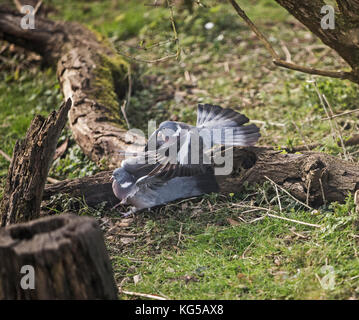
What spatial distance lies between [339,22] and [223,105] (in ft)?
5.87

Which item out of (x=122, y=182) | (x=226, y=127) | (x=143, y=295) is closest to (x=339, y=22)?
(x=226, y=127)

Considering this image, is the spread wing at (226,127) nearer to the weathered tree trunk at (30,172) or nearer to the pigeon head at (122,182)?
the pigeon head at (122,182)

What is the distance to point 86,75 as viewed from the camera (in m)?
4.59

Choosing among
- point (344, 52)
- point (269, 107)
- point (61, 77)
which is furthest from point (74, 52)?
point (344, 52)

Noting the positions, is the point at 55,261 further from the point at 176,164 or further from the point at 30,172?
the point at 176,164

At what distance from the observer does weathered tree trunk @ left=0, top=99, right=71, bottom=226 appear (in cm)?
282

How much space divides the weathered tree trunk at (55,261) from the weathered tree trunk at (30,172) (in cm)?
71

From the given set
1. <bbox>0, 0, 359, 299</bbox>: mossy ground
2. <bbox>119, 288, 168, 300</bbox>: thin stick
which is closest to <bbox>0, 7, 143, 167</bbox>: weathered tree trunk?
<bbox>0, 0, 359, 299</bbox>: mossy ground

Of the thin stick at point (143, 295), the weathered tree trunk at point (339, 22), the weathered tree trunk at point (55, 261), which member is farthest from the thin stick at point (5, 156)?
the weathered tree trunk at point (339, 22)

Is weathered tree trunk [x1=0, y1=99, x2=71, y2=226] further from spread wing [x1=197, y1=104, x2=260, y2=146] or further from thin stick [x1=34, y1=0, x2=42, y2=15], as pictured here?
thin stick [x1=34, y1=0, x2=42, y2=15]
